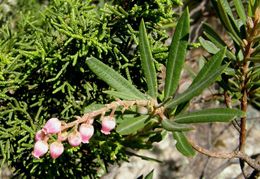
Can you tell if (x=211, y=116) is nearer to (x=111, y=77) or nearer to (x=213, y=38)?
(x=111, y=77)

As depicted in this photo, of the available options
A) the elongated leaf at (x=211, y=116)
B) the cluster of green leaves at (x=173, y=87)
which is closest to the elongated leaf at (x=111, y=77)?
the cluster of green leaves at (x=173, y=87)

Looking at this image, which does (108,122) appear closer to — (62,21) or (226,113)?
(226,113)

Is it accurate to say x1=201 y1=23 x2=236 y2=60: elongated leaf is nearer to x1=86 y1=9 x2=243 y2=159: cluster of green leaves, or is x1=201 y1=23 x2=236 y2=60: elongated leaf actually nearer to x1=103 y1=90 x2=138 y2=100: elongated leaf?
x1=86 y1=9 x2=243 y2=159: cluster of green leaves

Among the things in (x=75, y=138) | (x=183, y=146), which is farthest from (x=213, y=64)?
(x=75, y=138)

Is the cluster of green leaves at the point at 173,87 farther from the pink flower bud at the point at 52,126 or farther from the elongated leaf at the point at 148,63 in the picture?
→ the pink flower bud at the point at 52,126

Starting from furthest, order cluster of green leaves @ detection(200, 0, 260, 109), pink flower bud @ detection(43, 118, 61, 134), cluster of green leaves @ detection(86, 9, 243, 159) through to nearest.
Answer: cluster of green leaves @ detection(200, 0, 260, 109), cluster of green leaves @ detection(86, 9, 243, 159), pink flower bud @ detection(43, 118, 61, 134)

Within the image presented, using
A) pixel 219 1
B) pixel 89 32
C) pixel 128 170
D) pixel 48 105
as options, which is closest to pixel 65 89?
pixel 48 105

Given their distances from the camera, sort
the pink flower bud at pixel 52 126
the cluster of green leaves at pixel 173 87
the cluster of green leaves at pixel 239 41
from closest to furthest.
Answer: the pink flower bud at pixel 52 126 < the cluster of green leaves at pixel 173 87 < the cluster of green leaves at pixel 239 41

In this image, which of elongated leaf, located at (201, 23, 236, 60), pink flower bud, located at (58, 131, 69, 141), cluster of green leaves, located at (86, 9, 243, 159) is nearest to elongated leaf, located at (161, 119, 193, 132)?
cluster of green leaves, located at (86, 9, 243, 159)
